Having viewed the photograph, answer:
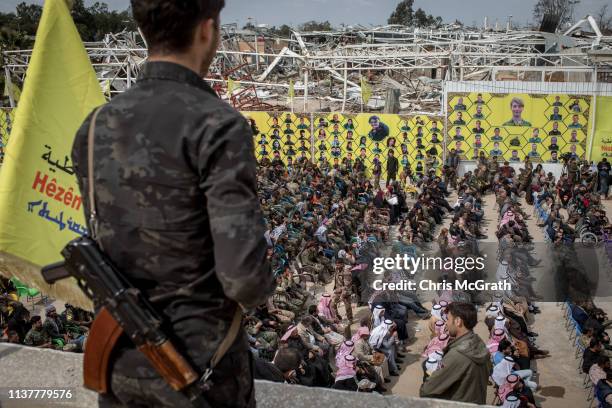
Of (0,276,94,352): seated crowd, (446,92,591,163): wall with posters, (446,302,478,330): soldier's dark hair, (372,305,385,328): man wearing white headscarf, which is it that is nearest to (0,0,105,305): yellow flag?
(446,302,478,330): soldier's dark hair

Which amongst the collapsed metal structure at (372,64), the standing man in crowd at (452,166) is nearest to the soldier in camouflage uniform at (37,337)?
the collapsed metal structure at (372,64)

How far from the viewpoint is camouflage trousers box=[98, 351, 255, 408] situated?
56.4 inches

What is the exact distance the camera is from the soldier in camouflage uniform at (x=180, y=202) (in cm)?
132

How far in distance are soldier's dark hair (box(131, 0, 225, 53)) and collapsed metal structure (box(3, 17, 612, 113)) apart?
759 inches

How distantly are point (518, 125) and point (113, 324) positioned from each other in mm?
19130

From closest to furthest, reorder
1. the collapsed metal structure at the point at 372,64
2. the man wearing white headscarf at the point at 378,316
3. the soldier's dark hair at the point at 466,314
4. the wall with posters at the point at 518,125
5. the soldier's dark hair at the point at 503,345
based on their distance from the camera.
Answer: the soldier's dark hair at the point at 466,314, the soldier's dark hair at the point at 503,345, the man wearing white headscarf at the point at 378,316, the wall with posters at the point at 518,125, the collapsed metal structure at the point at 372,64

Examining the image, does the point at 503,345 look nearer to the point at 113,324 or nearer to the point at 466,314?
the point at 466,314

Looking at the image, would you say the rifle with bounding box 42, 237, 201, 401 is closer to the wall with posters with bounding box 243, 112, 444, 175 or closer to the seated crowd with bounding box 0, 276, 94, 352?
the seated crowd with bounding box 0, 276, 94, 352

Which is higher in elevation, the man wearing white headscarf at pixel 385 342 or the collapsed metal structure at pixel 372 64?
the collapsed metal structure at pixel 372 64

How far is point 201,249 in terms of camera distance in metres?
1.39

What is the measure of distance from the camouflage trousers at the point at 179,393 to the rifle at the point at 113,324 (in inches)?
1.4

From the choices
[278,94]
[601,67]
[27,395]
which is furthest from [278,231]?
[278,94]

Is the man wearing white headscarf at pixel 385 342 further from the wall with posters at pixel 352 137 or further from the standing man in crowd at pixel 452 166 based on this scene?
the wall with posters at pixel 352 137

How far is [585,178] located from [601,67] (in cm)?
426
